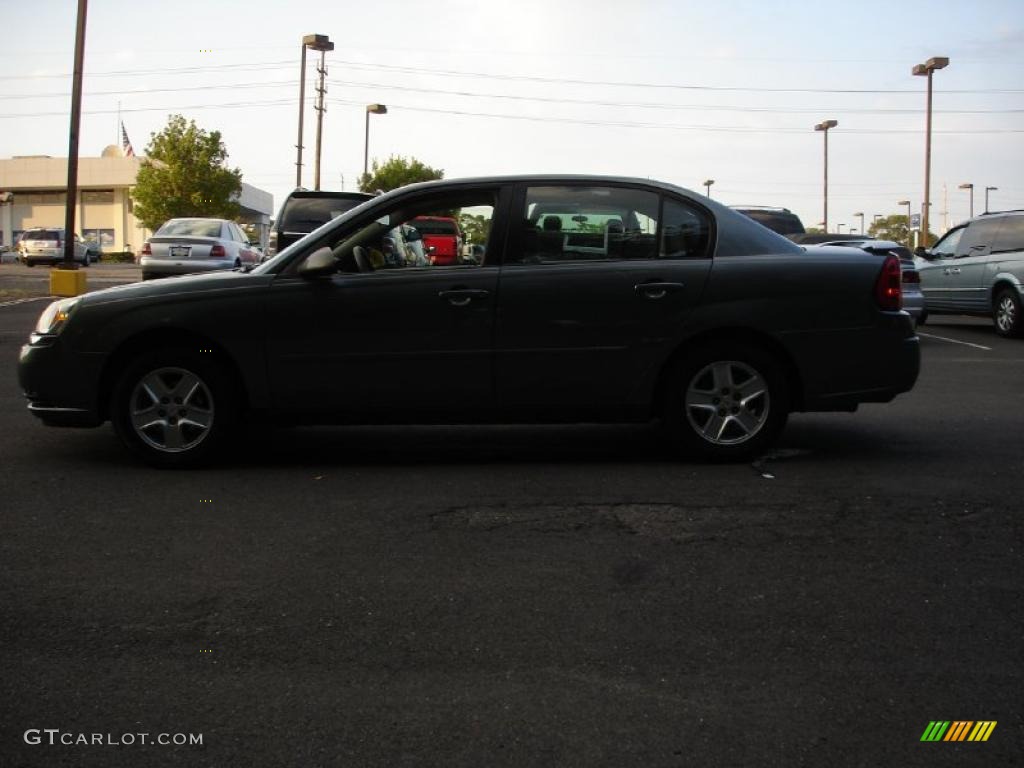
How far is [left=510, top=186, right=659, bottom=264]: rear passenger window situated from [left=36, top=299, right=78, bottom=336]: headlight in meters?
2.62

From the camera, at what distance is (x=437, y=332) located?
6.47m

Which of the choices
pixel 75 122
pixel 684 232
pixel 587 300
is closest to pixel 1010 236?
pixel 684 232

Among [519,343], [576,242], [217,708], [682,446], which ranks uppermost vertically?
[576,242]

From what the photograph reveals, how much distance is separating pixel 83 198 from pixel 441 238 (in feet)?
262

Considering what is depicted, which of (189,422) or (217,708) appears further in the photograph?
(189,422)

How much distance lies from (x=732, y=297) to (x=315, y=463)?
8.68 feet

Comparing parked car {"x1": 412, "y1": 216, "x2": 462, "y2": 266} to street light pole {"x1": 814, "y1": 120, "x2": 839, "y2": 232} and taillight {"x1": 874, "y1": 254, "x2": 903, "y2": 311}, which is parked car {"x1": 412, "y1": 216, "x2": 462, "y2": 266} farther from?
street light pole {"x1": 814, "y1": 120, "x2": 839, "y2": 232}

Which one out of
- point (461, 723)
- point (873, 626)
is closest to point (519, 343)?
point (873, 626)

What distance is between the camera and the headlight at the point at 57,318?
6.60m

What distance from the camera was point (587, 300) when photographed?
6469 mm

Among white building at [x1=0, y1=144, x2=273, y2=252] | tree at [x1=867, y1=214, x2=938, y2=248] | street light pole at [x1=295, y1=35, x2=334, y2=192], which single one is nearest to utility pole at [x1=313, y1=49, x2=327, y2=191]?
street light pole at [x1=295, y1=35, x2=334, y2=192]

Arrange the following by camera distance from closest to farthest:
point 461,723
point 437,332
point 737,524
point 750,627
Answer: point 461,723 → point 750,627 → point 737,524 → point 437,332

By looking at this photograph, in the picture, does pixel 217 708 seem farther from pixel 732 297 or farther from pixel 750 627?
pixel 732 297

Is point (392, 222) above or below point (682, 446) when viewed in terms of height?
above
